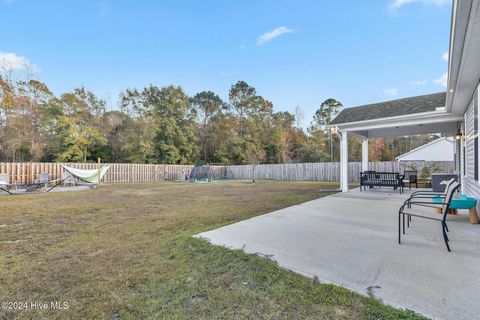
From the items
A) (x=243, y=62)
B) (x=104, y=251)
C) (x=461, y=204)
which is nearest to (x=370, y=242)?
(x=461, y=204)

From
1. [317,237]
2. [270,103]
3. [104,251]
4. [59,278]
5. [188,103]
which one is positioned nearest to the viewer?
[59,278]

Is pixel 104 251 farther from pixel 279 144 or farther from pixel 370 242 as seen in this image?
pixel 279 144

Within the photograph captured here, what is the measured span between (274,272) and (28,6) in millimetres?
16682

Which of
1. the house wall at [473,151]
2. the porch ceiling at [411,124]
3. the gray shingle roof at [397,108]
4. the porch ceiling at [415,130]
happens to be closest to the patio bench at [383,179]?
the porch ceiling at [411,124]

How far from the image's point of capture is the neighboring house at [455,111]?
2759 mm

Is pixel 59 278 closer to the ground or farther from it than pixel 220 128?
closer to the ground

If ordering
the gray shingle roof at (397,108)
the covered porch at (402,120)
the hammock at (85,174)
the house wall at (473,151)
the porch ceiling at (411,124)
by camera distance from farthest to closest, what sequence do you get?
1. the hammock at (85,174)
2. the gray shingle roof at (397,108)
3. the covered porch at (402,120)
4. the porch ceiling at (411,124)
5. the house wall at (473,151)

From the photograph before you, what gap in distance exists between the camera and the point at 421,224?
406 centimetres

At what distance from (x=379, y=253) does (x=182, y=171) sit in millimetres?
20283

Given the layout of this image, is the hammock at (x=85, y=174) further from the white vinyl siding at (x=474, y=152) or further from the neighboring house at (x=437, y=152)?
the neighboring house at (x=437, y=152)

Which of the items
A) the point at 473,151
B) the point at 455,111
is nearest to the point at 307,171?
the point at 455,111

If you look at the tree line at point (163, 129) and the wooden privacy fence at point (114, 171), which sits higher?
the tree line at point (163, 129)

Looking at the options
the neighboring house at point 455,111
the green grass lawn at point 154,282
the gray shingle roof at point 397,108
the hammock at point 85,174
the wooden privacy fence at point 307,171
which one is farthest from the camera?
the wooden privacy fence at point 307,171

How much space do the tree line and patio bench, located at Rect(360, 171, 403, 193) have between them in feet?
46.7
